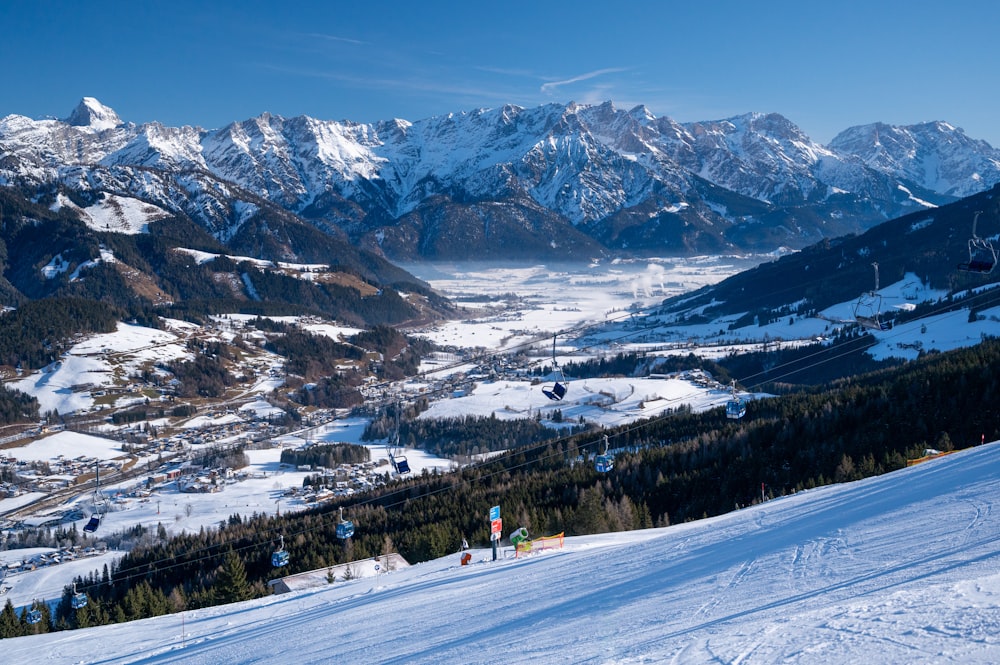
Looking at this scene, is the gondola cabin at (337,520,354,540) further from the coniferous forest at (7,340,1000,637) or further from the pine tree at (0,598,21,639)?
the pine tree at (0,598,21,639)

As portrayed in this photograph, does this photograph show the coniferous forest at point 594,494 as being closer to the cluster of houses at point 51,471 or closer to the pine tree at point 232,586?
the pine tree at point 232,586

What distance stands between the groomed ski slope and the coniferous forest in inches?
561

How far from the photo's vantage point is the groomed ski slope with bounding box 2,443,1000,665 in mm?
9945

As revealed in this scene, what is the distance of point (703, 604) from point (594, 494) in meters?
31.6

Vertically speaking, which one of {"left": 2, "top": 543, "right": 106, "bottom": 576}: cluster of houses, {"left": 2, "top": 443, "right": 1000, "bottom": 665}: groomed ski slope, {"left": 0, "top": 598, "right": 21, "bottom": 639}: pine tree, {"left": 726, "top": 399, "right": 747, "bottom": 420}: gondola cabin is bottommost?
{"left": 2, "top": 543, "right": 106, "bottom": 576}: cluster of houses

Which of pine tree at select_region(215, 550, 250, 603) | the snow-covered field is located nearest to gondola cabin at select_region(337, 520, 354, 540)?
pine tree at select_region(215, 550, 250, 603)

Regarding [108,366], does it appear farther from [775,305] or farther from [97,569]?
[775,305]

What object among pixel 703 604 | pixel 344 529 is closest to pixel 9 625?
pixel 344 529

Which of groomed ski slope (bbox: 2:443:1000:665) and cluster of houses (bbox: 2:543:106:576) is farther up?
groomed ski slope (bbox: 2:443:1000:665)

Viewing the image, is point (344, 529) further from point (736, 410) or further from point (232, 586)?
point (736, 410)

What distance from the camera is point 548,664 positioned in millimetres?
11125

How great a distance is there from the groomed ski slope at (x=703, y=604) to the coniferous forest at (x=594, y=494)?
14.2m

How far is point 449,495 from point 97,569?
2757 cm

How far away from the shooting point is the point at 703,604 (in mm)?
12719
